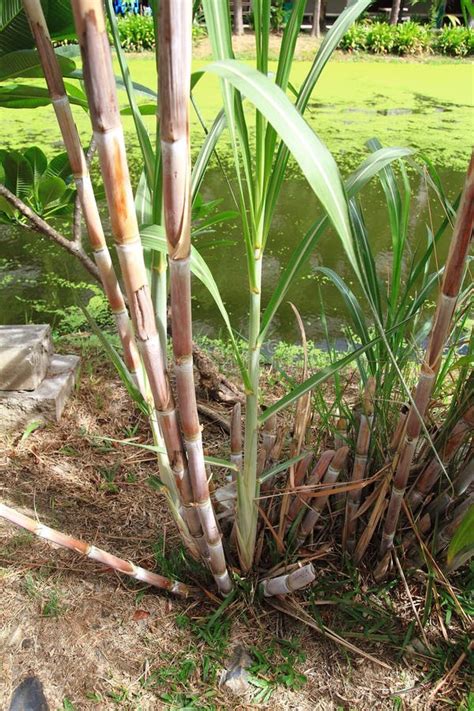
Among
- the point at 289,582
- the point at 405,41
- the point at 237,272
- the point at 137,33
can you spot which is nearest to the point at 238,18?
the point at 137,33

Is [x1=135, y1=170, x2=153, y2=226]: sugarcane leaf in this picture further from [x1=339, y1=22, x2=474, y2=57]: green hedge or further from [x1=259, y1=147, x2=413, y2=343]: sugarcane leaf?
[x1=339, y1=22, x2=474, y2=57]: green hedge

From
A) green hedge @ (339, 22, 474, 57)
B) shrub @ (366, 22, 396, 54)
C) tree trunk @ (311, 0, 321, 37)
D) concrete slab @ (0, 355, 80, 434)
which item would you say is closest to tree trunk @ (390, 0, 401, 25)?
green hedge @ (339, 22, 474, 57)

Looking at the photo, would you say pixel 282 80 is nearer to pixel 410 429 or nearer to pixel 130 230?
pixel 130 230

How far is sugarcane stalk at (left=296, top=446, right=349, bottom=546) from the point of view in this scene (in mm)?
857

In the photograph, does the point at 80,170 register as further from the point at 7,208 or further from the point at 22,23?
the point at 7,208

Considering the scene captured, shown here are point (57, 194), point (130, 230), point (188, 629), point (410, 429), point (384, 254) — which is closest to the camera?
point (130, 230)

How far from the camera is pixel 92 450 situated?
1.27 m

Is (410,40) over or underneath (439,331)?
over

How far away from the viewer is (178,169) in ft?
1.53

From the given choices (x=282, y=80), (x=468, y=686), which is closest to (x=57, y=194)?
(x=282, y=80)

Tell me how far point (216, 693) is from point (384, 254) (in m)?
2.12

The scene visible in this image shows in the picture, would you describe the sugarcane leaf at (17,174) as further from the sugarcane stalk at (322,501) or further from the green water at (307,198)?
the sugarcane stalk at (322,501)

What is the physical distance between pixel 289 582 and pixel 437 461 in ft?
0.94

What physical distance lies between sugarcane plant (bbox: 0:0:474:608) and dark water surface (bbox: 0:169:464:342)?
109cm
